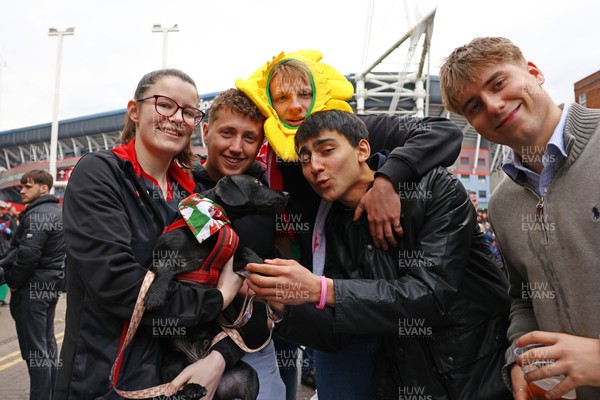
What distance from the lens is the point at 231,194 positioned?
7.57 ft

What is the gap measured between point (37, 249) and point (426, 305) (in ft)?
15.2

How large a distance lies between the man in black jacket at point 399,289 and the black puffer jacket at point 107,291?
0.40 meters

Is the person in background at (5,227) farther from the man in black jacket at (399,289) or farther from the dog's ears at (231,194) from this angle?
the man in black jacket at (399,289)

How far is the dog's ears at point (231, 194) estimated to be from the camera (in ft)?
7.48

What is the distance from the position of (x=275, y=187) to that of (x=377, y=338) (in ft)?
3.51

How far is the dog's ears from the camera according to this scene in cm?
228

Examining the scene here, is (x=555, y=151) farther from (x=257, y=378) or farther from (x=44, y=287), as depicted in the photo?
(x=44, y=287)

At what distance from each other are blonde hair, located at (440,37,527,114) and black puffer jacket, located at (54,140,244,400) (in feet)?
4.89

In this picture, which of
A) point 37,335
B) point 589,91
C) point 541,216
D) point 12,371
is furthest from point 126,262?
point 589,91

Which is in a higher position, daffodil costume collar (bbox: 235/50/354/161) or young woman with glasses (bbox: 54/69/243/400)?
daffodil costume collar (bbox: 235/50/354/161)

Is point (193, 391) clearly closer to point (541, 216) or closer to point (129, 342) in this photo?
point (129, 342)

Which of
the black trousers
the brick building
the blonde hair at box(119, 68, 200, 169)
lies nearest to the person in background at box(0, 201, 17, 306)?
the black trousers

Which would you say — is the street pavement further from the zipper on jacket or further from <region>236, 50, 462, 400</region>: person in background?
the zipper on jacket

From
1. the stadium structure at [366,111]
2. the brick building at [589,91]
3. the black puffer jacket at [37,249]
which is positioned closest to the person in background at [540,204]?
the black puffer jacket at [37,249]
